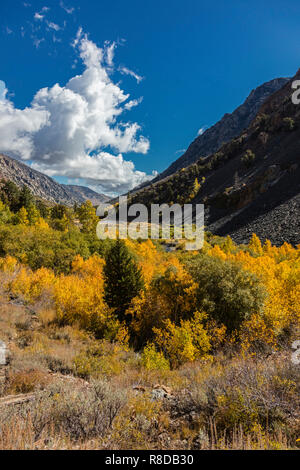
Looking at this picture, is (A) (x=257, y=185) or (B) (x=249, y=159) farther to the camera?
(B) (x=249, y=159)

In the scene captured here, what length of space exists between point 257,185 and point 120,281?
204ft

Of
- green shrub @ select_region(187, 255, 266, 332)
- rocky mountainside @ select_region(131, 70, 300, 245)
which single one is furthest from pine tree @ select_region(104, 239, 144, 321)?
rocky mountainside @ select_region(131, 70, 300, 245)

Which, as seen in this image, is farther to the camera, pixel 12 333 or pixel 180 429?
pixel 12 333

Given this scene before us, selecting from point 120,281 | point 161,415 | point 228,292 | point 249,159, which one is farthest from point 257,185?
point 161,415

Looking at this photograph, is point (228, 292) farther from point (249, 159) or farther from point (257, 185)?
point (249, 159)

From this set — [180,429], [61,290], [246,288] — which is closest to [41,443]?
[180,429]

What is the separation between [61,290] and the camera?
14.8 meters

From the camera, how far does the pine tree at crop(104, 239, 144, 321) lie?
15.1 metres

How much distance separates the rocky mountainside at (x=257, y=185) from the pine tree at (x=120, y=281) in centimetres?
3166

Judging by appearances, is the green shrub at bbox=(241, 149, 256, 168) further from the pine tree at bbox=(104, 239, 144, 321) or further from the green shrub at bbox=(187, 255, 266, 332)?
the pine tree at bbox=(104, 239, 144, 321)

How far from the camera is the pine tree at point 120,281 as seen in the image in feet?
49.6

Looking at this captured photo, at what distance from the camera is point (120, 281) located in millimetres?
15086
